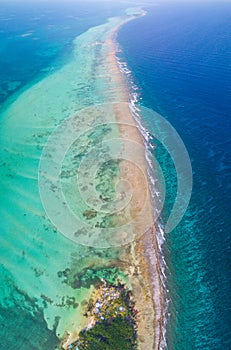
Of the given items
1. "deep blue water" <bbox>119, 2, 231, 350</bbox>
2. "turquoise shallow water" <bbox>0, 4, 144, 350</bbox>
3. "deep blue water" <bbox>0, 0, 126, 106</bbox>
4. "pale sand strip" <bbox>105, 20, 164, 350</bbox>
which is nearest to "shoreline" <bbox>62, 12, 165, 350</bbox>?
"pale sand strip" <bbox>105, 20, 164, 350</bbox>

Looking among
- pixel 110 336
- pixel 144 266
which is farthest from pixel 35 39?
pixel 110 336

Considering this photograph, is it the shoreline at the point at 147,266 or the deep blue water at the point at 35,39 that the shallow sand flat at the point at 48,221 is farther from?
the deep blue water at the point at 35,39

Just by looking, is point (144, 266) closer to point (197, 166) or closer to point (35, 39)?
point (197, 166)

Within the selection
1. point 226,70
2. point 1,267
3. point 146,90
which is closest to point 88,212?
point 1,267

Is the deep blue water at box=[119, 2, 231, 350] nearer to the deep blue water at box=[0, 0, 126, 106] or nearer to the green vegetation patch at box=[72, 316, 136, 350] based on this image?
the green vegetation patch at box=[72, 316, 136, 350]

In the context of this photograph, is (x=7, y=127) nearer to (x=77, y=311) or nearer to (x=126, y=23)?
(x=77, y=311)

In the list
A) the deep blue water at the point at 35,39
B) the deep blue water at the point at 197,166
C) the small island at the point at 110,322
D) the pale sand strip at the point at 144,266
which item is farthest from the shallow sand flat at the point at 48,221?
the deep blue water at the point at 35,39
